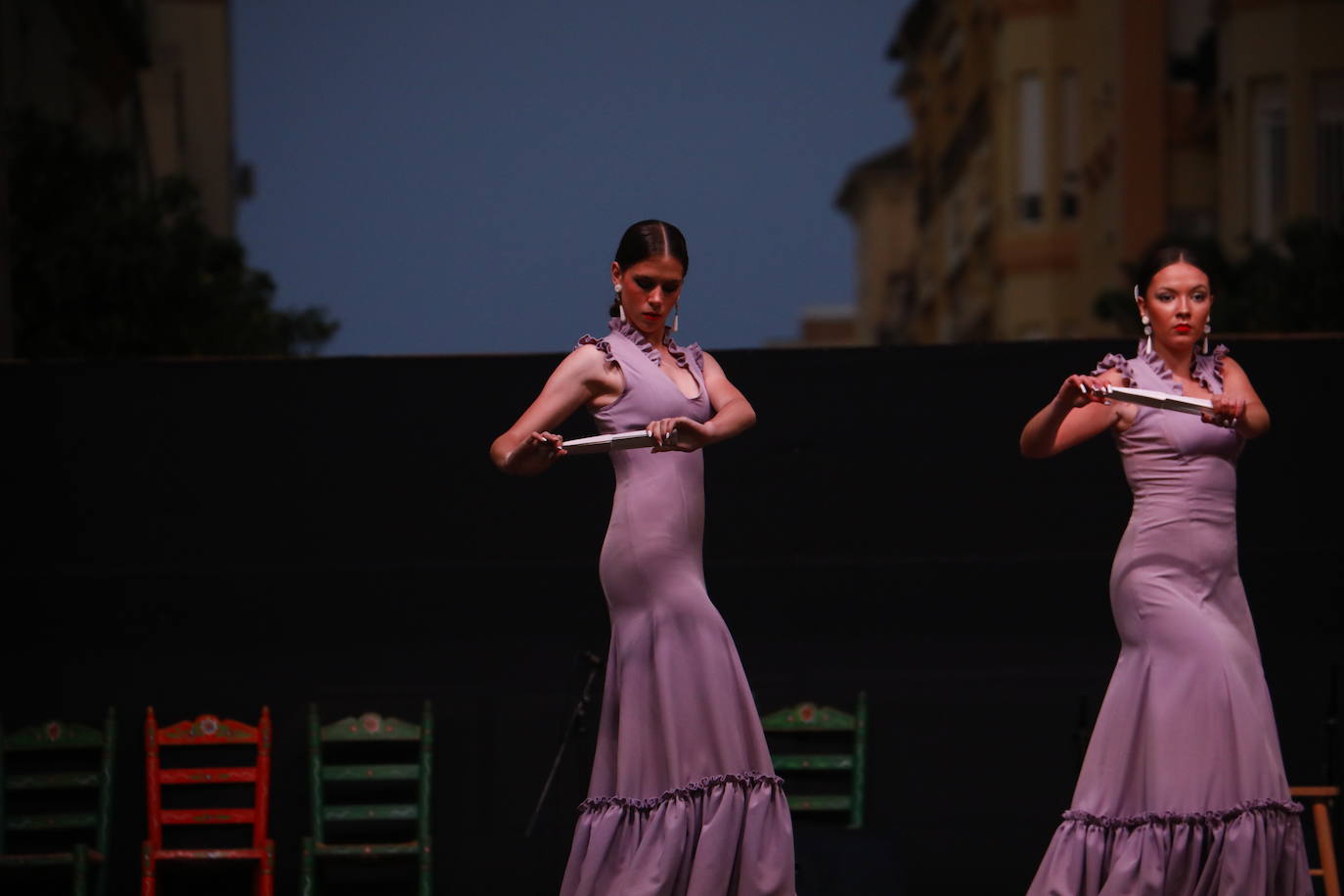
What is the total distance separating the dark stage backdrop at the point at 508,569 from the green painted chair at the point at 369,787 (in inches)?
4.4

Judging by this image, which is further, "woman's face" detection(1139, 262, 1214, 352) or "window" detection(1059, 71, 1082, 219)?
"window" detection(1059, 71, 1082, 219)

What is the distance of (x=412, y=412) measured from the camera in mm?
7301

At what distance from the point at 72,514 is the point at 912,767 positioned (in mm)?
2845

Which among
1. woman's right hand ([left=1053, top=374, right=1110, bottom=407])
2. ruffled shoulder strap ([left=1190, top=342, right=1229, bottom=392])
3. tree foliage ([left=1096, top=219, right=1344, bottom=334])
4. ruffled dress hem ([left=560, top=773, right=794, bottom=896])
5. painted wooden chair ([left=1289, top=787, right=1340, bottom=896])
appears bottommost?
painted wooden chair ([left=1289, top=787, right=1340, bottom=896])

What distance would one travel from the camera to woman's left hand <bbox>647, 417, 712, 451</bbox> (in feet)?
17.3

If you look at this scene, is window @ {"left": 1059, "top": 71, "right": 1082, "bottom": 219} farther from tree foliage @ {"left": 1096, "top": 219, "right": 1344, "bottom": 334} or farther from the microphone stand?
the microphone stand

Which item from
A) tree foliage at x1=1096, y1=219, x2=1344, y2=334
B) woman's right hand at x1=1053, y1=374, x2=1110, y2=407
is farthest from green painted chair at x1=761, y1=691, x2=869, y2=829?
tree foliage at x1=1096, y1=219, x2=1344, y2=334

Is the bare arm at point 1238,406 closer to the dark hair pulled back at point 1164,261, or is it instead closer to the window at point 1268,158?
the dark hair pulled back at point 1164,261

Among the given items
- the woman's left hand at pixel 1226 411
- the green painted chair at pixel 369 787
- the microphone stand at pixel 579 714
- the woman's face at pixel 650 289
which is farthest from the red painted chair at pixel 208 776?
the woman's left hand at pixel 1226 411

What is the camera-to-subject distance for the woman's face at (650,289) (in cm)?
564

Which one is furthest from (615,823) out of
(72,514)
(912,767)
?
(72,514)

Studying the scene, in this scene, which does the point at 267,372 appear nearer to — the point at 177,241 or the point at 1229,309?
the point at 177,241

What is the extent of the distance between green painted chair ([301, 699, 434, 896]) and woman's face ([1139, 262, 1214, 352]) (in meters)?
2.69

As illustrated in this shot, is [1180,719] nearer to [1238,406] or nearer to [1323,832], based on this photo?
[1238,406]
